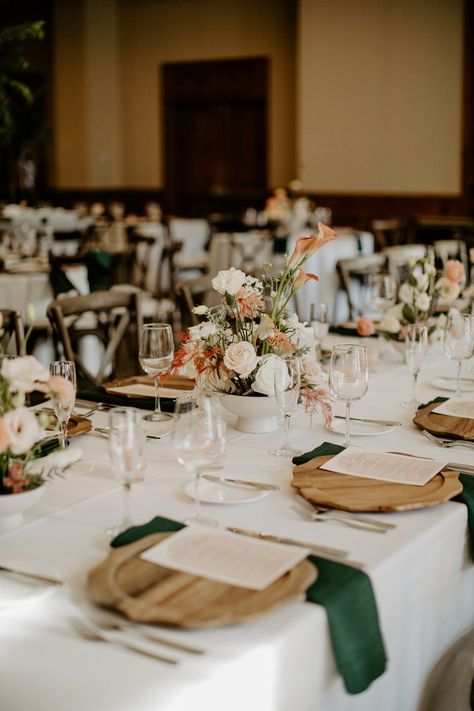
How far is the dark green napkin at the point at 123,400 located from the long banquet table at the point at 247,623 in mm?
300

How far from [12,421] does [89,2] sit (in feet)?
44.1

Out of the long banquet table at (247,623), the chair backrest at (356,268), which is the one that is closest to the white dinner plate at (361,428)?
the long banquet table at (247,623)

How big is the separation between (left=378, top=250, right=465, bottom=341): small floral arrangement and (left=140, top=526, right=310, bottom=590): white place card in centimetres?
174

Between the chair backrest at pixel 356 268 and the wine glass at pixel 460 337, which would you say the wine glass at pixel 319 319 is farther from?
the chair backrest at pixel 356 268

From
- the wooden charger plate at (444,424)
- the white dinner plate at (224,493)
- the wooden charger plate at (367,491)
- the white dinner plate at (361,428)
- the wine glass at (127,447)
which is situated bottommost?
the white dinner plate at (224,493)

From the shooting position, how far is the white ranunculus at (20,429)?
1.54 meters

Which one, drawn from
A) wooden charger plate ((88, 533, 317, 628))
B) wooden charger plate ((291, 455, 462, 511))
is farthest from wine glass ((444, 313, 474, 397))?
wooden charger plate ((88, 533, 317, 628))

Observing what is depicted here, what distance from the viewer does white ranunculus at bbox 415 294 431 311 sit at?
3.21 meters

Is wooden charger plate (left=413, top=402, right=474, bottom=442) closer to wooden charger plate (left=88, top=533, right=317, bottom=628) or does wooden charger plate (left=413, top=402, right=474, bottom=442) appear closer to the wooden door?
wooden charger plate (left=88, top=533, right=317, bottom=628)

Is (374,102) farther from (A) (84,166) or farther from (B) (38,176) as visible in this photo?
(B) (38,176)

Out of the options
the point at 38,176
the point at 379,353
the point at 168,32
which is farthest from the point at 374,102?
the point at 379,353

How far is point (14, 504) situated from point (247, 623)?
53cm

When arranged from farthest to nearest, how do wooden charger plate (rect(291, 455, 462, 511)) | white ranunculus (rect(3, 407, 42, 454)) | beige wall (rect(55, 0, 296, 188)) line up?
beige wall (rect(55, 0, 296, 188)), wooden charger plate (rect(291, 455, 462, 511)), white ranunculus (rect(3, 407, 42, 454))

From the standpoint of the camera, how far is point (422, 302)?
127 inches
